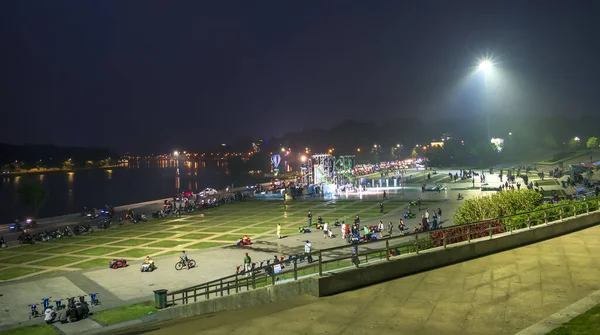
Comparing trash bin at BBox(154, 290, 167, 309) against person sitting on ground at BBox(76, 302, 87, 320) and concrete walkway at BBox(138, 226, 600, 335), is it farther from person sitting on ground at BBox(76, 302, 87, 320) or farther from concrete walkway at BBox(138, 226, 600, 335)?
concrete walkway at BBox(138, 226, 600, 335)

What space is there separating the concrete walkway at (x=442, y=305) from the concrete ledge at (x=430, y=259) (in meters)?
0.21

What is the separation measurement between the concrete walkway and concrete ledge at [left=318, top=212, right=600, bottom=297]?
212 mm

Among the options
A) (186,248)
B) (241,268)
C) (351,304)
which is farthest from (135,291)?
(351,304)

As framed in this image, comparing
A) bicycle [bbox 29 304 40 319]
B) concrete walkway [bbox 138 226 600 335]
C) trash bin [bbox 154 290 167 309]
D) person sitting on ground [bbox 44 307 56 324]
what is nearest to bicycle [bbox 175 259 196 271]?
trash bin [bbox 154 290 167 309]

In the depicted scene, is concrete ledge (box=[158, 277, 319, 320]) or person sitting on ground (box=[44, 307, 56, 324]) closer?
concrete ledge (box=[158, 277, 319, 320])

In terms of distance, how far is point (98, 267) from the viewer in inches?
1058

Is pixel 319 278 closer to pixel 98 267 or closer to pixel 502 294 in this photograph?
pixel 502 294

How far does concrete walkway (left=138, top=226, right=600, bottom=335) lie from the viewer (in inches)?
289

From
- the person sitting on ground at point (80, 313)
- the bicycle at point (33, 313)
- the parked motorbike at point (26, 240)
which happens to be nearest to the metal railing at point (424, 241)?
the person sitting on ground at point (80, 313)

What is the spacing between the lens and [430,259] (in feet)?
33.9

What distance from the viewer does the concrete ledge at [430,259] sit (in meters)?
9.05

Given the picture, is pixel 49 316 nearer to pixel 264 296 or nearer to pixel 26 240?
pixel 264 296

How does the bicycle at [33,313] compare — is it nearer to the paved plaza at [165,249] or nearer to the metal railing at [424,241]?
the paved plaza at [165,249]

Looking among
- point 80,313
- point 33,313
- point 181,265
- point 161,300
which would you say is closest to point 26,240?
point 181,265
